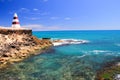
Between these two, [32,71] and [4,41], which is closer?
[32,71]

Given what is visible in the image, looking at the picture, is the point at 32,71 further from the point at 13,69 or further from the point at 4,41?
the point at 4,41

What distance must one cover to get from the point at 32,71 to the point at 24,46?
1853 cm

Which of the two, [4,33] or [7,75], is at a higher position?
[4,33]

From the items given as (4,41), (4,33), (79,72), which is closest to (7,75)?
(79,72)

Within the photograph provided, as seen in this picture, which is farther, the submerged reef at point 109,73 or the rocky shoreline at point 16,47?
the rocky shoreline at point 16,47

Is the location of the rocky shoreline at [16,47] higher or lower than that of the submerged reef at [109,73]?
higher

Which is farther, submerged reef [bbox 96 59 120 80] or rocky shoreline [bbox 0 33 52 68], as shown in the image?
rocky shoreline [bbox 0 33 52 68]

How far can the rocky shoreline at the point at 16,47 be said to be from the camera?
118 feet

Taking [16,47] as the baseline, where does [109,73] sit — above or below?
below

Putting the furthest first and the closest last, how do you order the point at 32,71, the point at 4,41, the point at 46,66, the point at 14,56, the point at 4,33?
the point at 4,33 → the point at 4,41 → the point at 14,56 → the point at 46,66 → the point at 32,71

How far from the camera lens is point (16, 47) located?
139ft

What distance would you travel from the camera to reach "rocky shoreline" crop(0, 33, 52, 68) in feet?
118

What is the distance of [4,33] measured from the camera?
48250mm

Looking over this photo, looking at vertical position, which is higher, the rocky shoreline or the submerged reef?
the rocky shoreline
